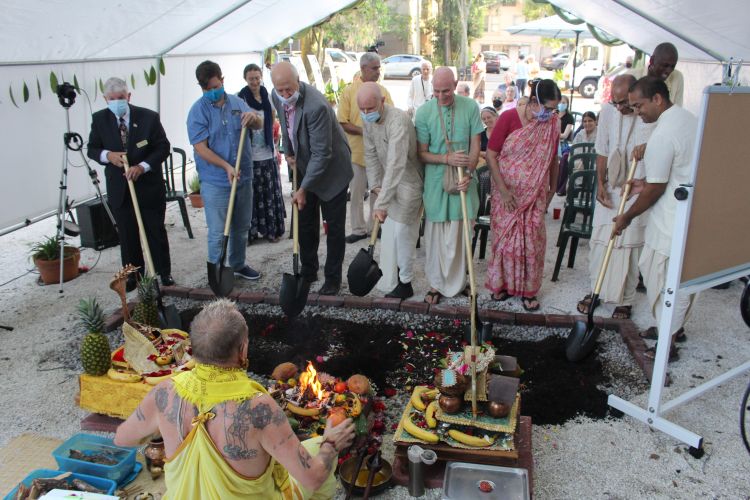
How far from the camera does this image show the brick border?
4.64 metres

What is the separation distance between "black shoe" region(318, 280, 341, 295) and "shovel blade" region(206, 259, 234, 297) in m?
0.87

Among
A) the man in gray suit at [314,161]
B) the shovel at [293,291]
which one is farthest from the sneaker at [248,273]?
the shovel at [293,291]

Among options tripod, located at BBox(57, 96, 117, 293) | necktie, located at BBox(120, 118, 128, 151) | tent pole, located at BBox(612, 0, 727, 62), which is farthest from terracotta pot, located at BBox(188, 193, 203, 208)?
tent pole, located at BBox(612, 0, 727, 62)

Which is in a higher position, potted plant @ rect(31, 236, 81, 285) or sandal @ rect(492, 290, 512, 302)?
potted plant @ rect(31, 236, 81, 285)

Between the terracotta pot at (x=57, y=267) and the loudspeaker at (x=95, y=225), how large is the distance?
0.35 metres

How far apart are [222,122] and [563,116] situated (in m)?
6.45

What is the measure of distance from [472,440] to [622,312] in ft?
8.19

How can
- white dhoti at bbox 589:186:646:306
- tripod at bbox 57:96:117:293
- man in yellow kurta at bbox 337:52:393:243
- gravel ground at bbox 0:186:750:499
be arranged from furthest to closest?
man in yellow kurta at bbox 337:52:393:243, tripod at bbox 57:96:117:293, white dhoti at bbox 589:186:646:306, gravel ground at bbox 0:186:750:499

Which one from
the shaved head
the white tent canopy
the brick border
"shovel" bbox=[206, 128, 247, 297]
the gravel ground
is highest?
the white tent canopy

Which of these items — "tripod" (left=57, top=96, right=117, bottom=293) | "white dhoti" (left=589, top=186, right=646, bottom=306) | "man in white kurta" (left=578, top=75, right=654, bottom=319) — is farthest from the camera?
"tripod" (left=57, top=96, right=117, bottom=293)

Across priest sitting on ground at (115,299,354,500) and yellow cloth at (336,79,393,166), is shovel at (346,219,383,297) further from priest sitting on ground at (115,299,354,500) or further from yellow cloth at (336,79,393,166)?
yellow cloth at (336,79,393,166)

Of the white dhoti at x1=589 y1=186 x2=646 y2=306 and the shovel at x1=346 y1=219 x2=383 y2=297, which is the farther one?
the white dhoti at x1=589 y1=186 x2=646 y2=306

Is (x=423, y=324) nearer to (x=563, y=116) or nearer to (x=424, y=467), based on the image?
(x=424, y=467)

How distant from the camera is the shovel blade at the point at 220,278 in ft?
16.5
